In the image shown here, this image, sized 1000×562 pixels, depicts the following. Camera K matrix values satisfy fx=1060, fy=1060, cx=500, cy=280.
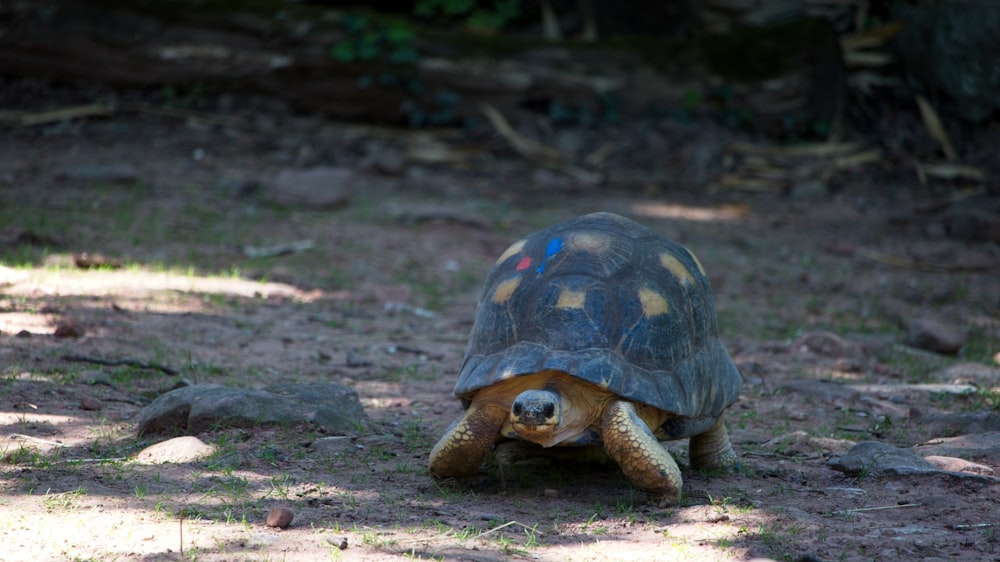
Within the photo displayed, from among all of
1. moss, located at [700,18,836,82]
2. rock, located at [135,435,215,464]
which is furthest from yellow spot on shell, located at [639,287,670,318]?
moss, located at [700,18,836,82]

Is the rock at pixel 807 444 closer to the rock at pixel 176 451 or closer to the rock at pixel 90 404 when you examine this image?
the rock at pixel 176 451

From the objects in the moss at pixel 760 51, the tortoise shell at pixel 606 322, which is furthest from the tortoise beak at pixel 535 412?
the moss at pixel 760 51

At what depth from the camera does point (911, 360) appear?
616 cm

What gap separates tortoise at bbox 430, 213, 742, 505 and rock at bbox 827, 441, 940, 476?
0.51 meters

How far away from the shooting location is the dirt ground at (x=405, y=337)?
10.5 ft

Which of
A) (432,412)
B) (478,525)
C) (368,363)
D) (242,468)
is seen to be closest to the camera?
(478,525)

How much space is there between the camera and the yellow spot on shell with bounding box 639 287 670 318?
3.65 metres

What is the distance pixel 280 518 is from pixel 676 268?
1.69 m

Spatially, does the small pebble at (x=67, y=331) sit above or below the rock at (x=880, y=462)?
below

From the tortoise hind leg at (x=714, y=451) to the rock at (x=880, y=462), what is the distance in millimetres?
389

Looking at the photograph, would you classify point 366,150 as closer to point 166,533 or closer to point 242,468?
point 242,468

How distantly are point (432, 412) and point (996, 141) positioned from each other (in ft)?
28.4

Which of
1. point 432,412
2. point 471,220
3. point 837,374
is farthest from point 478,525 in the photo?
point 471,220

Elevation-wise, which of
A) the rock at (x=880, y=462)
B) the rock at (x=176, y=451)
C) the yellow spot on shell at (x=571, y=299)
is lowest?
the rock at (x=880, y=462)
